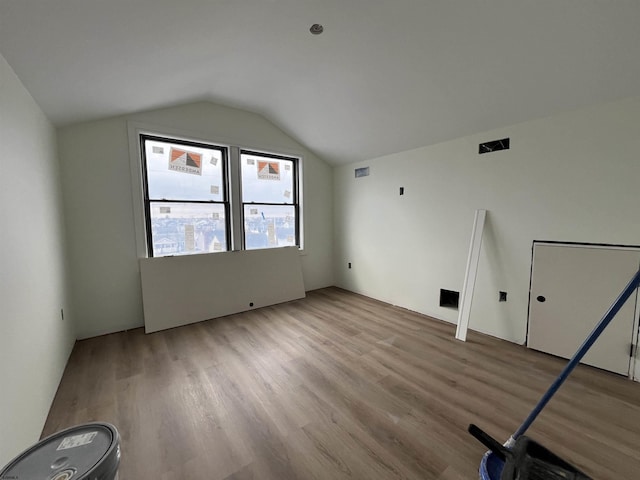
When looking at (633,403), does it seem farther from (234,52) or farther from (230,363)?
(234,52)

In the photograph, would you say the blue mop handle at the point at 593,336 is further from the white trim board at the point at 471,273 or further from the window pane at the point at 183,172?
the window pane at the point at 183,172

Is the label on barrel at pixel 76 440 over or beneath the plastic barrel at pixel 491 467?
over

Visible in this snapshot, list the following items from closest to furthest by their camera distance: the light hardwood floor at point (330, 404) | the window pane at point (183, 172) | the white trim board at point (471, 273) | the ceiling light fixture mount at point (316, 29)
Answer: the light hardwood floor at point (330, 404), the ceiling light fixture mount at point (316, 29), the white trim board at point (471, 273), the window pane at point (183, 172)

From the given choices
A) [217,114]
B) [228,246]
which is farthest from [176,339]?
[217,114]

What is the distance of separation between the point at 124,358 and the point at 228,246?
5.80 feet

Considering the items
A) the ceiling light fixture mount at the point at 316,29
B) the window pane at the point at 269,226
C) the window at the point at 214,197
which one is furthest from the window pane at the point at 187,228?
the ceiling light fixture mount at the point at 316,29

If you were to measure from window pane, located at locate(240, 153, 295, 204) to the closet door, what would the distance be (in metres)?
3.43

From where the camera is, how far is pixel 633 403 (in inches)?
71.8

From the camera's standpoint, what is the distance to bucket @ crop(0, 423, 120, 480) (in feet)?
2.56

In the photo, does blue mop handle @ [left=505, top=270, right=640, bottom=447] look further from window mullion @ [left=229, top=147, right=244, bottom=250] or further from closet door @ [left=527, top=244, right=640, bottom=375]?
window mullion @ [left=229, top=147, right=244, bottom=250]

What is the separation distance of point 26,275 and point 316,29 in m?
2.66

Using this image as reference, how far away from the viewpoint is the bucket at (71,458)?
2.56 ft

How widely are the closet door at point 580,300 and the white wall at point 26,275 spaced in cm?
380

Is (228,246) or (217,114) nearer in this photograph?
(217,114)
